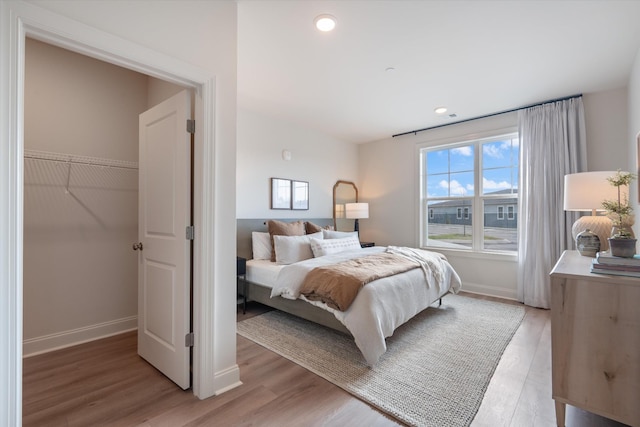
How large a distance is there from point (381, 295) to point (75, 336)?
2.71 m

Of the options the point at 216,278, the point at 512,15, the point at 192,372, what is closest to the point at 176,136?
the point at 216,278

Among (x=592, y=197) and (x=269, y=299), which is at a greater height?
(x=592, y=197)

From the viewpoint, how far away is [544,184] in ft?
11.9

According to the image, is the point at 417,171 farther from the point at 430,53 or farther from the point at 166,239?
the point at 166,239

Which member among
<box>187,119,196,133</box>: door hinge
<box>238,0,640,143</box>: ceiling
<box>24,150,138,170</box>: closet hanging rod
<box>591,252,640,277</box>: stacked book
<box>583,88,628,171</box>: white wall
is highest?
<box>238,0,640,143</box>: ceiling

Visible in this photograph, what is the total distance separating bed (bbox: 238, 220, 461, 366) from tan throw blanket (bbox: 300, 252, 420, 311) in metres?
0.04

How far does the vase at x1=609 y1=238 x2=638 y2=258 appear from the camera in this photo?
1.54 m

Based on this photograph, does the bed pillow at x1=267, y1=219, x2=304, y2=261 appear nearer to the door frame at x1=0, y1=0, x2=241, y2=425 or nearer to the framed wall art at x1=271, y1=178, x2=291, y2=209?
the framed wall art at x1=271, y1=178, x2=291, y2=209

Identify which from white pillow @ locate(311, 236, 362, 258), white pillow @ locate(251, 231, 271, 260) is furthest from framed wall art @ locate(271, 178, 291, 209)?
white pillow @ locate(311, 236, 362, 258)

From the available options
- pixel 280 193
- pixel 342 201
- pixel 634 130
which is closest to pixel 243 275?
pixel 280 193

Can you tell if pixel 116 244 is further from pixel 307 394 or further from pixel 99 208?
pixel 307 394

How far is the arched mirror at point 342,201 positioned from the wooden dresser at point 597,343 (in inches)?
153

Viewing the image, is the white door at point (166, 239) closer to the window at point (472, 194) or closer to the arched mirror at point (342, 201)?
the arched mirror at point (342, 201)

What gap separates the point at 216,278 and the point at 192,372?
2.16ft
